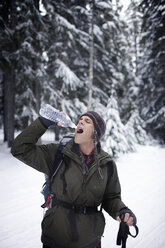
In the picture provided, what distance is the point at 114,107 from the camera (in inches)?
392

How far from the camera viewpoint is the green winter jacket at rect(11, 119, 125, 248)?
1.72 meters

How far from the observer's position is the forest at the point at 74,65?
8.85 meters

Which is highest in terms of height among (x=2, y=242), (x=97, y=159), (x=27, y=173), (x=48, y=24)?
(x=48, y=24)

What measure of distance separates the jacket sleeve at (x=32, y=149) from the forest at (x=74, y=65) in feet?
24.6

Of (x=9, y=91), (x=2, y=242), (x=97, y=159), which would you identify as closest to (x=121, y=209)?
(x=97, y=159)

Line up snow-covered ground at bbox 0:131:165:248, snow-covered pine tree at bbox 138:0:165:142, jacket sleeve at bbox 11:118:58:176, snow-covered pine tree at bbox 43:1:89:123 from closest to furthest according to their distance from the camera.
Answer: jacket sleeve at bbox 11:118:58:176 < snow-covered ground at bbox 0:131:165:248 < snow-covered pine tree at bbox 43:1:89:123 < snow-covered pine tree at bbox 138:0:165:142

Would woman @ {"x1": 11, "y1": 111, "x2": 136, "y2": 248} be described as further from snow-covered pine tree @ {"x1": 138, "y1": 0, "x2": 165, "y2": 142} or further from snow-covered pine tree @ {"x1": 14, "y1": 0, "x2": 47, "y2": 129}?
snow-covered pine tree @ {"x1": 138, "y1": 0, "x2": 165, "y2": 142}

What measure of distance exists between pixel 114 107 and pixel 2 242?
8.41 metres

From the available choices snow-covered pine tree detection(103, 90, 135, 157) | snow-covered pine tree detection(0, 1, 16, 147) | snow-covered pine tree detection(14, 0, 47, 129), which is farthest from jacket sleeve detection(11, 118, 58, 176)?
snow-covered pine tree detection(14, 0, 47, 129)

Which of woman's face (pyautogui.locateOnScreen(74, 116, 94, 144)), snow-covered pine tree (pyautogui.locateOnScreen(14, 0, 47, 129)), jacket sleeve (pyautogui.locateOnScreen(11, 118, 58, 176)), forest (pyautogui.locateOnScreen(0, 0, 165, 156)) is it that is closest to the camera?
jacket sleeve (pyautogui.locateOnScreen(11, 118, 58, 176))

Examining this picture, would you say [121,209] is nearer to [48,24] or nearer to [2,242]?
[2,242]

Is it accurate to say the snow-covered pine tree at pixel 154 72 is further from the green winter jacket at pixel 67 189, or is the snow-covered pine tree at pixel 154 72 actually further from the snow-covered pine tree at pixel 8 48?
the green winter jacket at pixel 67 189

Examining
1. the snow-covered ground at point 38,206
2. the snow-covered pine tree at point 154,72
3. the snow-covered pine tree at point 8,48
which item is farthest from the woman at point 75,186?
the snow-covered pine tree at point 154,72

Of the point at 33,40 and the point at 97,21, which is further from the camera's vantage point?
the point at 97,21
